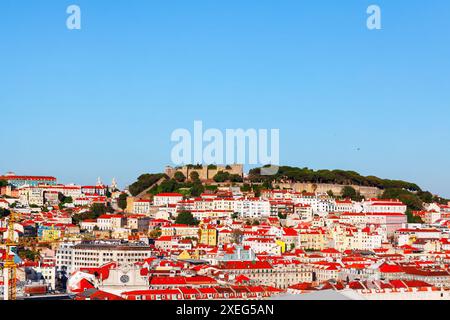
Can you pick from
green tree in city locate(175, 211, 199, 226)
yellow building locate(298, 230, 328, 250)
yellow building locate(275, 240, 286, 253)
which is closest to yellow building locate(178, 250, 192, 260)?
yellow building locate(275, 240, 286, 253)

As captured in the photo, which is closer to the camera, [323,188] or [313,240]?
[313,240]

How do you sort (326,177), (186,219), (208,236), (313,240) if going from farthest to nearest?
(326,177)
(186,219)
(208,236)
(313,240)

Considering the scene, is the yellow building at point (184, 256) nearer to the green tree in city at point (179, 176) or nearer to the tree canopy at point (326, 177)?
the tree canopy at point (326, 177)

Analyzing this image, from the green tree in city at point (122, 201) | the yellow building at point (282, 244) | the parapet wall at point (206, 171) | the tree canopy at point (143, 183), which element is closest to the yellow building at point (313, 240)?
the yellow building at point (282, 244)

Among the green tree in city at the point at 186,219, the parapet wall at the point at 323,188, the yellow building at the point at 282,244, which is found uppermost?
the parapet wall at the point at 323,188

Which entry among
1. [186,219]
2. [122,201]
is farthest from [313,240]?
[122,201]

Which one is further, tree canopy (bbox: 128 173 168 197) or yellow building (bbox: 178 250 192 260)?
tree canopy (bbox: 128 173 168 197)

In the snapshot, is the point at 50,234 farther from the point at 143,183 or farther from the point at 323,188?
the point at 323,188

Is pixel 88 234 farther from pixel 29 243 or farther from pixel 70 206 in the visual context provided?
pixel 70 206

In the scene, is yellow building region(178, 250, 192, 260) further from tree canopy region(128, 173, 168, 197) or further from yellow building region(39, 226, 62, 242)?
tree canopy region(128, 173, 168, 197)
